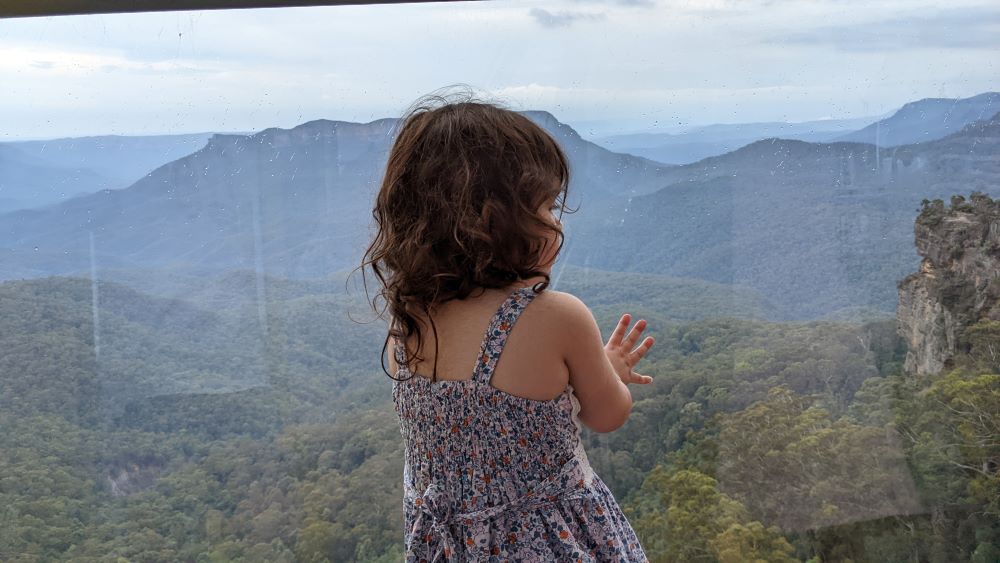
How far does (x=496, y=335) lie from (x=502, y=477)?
7.5 inches

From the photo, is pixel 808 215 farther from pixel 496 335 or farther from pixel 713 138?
pixel 496 335

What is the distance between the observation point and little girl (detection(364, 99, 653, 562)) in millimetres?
1228

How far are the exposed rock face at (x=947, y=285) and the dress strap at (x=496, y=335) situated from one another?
127 cm

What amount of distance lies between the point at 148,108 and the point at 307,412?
0.79 metres

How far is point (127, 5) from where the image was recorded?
1975 mm

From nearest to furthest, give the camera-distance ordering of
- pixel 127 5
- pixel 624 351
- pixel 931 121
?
pixel 624 351
pixel 127 5
pixel 931 121

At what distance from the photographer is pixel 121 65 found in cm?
213

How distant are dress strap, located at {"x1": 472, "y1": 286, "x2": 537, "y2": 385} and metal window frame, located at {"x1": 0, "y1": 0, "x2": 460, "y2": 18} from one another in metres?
1.05

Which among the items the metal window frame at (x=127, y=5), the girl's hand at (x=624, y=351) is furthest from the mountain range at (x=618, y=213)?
the girl's hand at (x=624, y=351)

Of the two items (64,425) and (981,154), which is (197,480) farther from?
(981,154)

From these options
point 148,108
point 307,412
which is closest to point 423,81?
point 148,108

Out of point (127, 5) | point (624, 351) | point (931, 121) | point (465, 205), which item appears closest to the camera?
point (465, 205)

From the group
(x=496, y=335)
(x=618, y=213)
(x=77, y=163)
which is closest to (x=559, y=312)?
(x=496, y=335)

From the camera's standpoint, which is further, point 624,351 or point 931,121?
point 931,121
